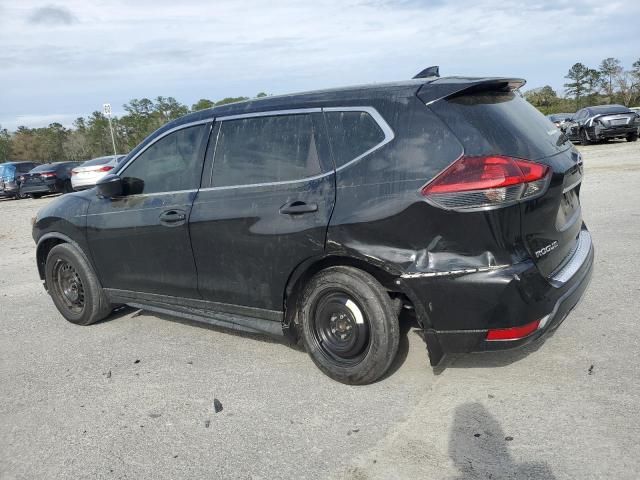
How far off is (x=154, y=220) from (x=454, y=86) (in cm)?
240

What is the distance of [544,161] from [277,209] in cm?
160

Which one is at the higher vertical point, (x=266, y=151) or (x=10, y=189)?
(x=266, y=151)

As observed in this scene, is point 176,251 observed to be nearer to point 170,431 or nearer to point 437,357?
point 170,431

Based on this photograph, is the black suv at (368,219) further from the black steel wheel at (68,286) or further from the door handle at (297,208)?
the black steel wheel at (68,286)

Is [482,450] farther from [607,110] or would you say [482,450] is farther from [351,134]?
[607,110]

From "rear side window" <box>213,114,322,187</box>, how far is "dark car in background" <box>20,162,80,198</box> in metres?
19.9

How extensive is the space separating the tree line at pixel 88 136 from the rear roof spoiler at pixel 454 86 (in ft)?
153

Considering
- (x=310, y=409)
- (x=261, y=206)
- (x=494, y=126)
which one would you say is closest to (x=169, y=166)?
(x=261, y=206)

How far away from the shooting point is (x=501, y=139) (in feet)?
10.0

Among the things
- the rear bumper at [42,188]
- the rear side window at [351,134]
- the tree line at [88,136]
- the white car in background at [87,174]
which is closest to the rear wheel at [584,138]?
the white car in background at [87,174]

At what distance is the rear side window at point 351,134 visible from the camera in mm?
3291

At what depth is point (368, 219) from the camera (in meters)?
3.19

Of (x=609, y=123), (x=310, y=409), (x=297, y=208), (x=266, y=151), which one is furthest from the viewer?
(x=609, y=123)

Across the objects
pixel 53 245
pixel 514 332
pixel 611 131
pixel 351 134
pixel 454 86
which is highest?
pixel 454 86
